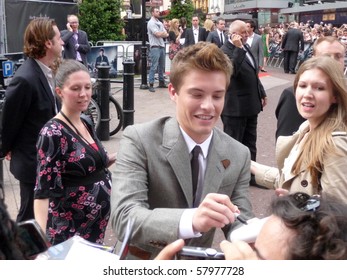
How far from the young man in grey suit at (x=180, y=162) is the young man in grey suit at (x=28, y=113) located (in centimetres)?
172

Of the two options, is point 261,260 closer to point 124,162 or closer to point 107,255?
point 107,255

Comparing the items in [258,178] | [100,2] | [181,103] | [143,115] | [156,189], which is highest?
[100,2]

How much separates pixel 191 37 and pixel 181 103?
40.3 feet

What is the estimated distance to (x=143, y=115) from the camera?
10.5m

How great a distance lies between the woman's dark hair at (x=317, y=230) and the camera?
1354mm

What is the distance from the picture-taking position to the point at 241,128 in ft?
20.8

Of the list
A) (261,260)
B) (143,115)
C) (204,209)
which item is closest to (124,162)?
(204,209)

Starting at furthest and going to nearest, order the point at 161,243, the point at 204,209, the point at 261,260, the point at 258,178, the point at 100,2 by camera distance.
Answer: the point at 100,2 < the point at 258,178 < the point at 161,243 < the point at 204,209 < the point at 261,260

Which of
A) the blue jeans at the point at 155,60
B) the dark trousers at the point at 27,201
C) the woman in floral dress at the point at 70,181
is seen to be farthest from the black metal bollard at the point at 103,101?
the woman in floral dress at the point at 70,181

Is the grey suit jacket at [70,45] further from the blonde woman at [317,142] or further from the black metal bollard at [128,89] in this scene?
the blonde woman at [317,142]

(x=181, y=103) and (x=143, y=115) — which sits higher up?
(x=181, y=103)

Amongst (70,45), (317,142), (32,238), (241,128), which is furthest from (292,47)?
(32,238)

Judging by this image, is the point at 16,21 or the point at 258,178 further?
the point at 16,21

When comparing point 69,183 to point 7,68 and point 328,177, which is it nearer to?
point 328,177
